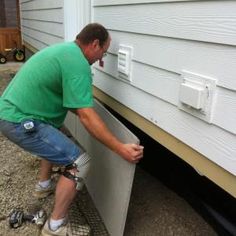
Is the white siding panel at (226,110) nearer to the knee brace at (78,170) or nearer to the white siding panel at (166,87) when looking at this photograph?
the white siding panel at (166,87)

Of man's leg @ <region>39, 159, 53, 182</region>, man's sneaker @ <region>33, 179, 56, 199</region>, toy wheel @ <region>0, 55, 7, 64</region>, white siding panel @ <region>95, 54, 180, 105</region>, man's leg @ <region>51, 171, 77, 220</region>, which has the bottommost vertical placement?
toy wheel @ <region>0, 55, 7, 64</region>

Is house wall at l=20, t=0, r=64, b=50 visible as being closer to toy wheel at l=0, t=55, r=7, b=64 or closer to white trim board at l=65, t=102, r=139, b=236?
white trim board at l=65, t=102, r=139, b=236

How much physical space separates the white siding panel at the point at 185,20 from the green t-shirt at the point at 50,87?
46 cm

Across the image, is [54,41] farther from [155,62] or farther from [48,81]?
[155,62]

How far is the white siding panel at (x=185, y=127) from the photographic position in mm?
1751

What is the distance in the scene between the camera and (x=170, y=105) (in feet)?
7.22

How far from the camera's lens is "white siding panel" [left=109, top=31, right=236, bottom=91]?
168 cm

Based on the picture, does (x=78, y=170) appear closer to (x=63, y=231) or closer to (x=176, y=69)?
(x=63, y=231)

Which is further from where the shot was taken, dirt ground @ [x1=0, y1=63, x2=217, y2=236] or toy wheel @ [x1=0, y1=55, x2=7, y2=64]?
toy wheel @ [x1=0, y1=55, x2=7, y2=64]

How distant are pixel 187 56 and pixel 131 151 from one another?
2.11 feet

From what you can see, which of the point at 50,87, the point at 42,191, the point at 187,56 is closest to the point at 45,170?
the point at 42,191

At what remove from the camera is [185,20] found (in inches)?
78.0

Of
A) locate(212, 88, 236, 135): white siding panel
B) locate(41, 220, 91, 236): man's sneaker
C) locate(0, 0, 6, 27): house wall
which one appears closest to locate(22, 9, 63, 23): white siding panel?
locate(41, 220, 91, 236): man's sneaker

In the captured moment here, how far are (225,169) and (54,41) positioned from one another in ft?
12.8
